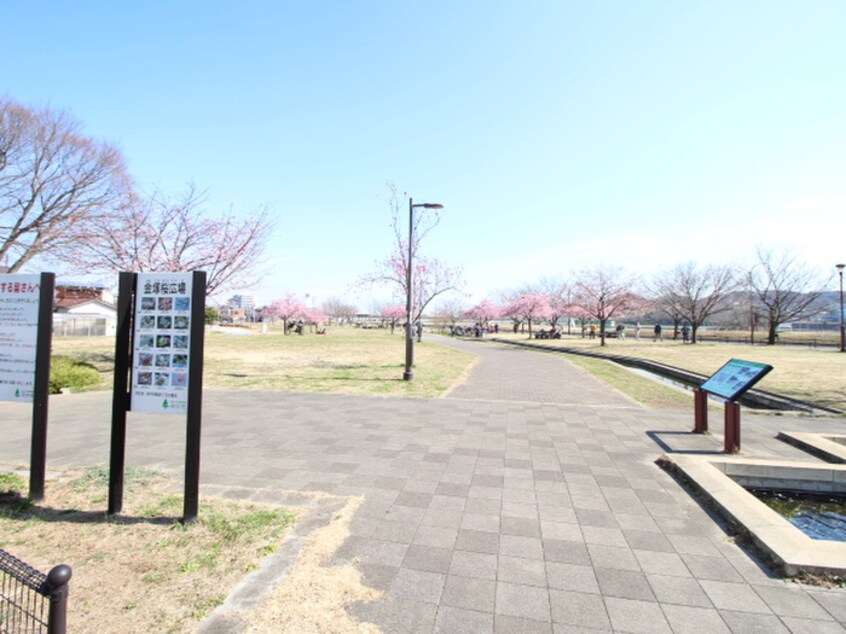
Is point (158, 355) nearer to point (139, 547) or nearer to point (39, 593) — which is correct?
point (139, 547)

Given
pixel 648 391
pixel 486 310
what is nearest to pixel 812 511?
pixel 648 391

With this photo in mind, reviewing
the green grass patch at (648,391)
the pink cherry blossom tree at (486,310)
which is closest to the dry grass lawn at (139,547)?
the green grass patch at (648,391)

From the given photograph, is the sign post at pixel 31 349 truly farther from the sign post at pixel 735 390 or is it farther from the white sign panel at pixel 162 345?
the sign post at pixel 735 390

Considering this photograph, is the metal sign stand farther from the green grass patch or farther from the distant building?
the distant building

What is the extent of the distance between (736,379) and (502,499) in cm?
401

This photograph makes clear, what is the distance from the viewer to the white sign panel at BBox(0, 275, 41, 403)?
3.88 meters

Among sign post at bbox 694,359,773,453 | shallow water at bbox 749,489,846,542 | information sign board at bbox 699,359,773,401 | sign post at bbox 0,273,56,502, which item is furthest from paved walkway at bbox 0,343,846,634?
sign post at bbox 0,273,56,502

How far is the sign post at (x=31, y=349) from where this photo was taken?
3.82 m

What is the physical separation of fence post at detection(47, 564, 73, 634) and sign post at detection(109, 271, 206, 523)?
1818 millimetres

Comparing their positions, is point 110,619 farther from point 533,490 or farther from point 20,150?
Answer: point 20,150

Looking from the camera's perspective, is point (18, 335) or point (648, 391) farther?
point (648, 391)

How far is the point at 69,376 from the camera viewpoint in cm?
954

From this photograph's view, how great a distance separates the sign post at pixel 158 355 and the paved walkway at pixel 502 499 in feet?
3.30

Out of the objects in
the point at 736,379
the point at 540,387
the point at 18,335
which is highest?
the point at 18,335
